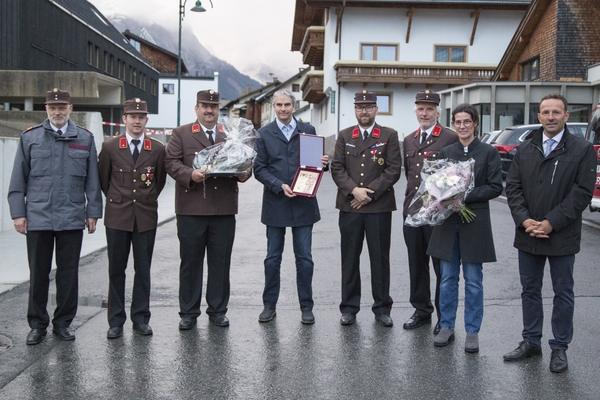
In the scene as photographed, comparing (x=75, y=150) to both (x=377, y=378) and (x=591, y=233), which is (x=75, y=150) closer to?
(x=377, y=378)

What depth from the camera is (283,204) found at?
6891 millimetres

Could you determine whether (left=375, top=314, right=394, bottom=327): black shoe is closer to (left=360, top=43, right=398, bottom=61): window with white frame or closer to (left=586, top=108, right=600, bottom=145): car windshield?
(left=586, top=108, right=600, bottom=145): car windshield

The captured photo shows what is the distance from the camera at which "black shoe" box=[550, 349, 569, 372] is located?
5.25 metres

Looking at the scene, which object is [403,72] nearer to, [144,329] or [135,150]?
[135,150]

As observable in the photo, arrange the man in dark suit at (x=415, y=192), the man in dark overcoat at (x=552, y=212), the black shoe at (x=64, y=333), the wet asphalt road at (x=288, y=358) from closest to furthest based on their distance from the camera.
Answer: the wet asphalt road at (x=288, y=358)
the man in dark overcoat at (x=552, y=212)
the black shoe at (x=64, y=333)
the man in dark suit at (x=415, y=192)

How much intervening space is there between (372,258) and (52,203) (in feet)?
9.75

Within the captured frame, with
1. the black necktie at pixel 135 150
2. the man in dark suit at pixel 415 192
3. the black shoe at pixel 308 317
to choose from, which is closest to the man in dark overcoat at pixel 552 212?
the man in dark suit at pixel 415 192

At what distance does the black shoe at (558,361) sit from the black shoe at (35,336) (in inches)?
163

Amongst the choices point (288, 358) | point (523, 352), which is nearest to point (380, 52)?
point (523, 352)

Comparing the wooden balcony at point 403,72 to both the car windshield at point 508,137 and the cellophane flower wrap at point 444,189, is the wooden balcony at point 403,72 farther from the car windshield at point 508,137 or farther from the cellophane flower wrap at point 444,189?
the cellophane flower wrap at point 444,189

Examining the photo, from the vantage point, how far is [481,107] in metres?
31.4

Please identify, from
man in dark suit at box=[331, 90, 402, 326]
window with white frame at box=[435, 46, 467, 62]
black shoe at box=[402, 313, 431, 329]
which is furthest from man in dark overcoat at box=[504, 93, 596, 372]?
window with white frame at box=[435, 46, 467, 62]

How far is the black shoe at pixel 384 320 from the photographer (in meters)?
6.55

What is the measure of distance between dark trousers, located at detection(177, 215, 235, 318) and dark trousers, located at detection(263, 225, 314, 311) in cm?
41
